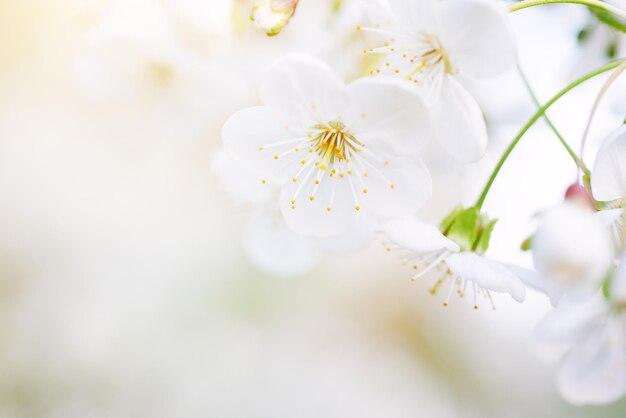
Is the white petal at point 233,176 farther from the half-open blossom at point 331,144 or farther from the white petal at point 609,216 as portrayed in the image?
the white petal at point 609,216

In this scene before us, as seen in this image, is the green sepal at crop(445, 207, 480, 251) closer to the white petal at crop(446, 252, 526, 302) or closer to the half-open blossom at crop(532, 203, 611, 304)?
the white petal at crop(446, 252, 526, 302)

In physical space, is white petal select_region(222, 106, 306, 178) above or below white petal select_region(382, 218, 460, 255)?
above

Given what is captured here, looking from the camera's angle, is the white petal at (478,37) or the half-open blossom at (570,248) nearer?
the half-open blossom at (570,248)

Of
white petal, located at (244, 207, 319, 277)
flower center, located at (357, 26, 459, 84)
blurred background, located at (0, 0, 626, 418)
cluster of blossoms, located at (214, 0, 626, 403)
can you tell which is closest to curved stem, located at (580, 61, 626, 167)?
cluster of blossoms, located at (214, 0, 626, 403)

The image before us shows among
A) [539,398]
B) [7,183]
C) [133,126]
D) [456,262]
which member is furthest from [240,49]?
[539,398]

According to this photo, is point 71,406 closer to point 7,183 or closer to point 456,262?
point 7,183

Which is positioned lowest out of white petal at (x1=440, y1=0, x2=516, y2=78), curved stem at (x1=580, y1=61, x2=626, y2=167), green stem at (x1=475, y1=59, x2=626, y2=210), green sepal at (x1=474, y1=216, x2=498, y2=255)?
green sepal at (x1=474, y1=216, x2=498, y2=255)

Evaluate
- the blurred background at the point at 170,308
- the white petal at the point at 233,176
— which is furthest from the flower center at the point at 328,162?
the blurred background at the point at 170,308
